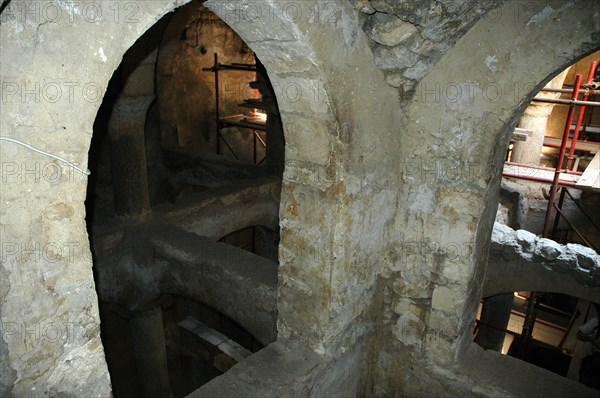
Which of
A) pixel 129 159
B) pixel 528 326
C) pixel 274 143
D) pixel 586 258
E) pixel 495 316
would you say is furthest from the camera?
pixel 495 316

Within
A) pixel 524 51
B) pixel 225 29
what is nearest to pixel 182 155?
pixel 225 29

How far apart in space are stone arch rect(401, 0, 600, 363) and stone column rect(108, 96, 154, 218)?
10.3ft

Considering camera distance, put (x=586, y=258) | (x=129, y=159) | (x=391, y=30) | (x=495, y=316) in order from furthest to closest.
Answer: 1. (x=495, y=316)
2. (x=586, y=258)
3. (x=129, y=159)
4. (x=391, y=30)

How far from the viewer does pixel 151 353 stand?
537 cm

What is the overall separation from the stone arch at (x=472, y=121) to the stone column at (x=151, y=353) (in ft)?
11.6

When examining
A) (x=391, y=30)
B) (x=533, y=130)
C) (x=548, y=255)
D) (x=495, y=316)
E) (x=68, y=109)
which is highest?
(x=391, y=30)

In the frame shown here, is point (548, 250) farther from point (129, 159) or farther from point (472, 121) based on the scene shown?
point (129, 159)

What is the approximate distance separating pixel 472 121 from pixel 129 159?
3.69 m

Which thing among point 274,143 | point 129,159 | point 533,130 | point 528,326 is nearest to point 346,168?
point 129,159

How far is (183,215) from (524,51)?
399 centimetres

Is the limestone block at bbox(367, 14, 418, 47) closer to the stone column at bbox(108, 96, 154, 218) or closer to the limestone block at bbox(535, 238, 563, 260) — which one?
the stone column at bbox(108, 96, 154, 218)

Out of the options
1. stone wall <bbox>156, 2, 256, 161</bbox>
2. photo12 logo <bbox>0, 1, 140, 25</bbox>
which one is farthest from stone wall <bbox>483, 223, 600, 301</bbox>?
stone wall <bbox>156, 2, 256, 161</bbox>

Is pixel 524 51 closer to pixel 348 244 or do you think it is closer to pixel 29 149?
pixel 348 244

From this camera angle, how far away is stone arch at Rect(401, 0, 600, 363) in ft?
6.99
